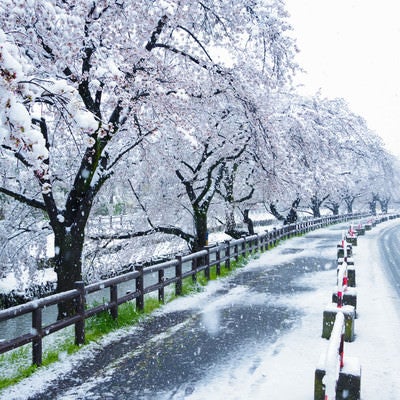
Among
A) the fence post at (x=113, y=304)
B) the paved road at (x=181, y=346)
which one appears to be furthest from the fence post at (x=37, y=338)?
the fence post at (x=113, y=304)

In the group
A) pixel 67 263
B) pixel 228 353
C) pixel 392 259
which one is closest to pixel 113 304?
pixel 67 263

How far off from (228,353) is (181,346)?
0.90 metres

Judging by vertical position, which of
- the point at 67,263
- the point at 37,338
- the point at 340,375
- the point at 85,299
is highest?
the point at 67,263

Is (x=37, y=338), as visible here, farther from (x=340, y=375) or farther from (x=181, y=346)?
(x=340, y=375)

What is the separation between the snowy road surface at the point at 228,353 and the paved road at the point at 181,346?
0.01 m

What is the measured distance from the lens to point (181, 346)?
805 centimetres

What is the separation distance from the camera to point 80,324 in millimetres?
8203

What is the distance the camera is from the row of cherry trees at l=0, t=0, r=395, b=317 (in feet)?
20.7

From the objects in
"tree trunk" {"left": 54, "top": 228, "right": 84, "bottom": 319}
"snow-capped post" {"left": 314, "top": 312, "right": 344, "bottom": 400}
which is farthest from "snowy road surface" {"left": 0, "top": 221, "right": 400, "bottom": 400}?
"tree trunk" {"left": 54, "top": 228, "right": 84, "bottom": 319}

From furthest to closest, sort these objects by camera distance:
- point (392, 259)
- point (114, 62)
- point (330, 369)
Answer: point (392, 259) → point (114, 62) → point (330, 369)

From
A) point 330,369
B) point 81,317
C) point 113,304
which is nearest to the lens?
point 330,369

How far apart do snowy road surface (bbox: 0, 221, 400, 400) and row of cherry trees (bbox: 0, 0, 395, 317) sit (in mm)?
2730

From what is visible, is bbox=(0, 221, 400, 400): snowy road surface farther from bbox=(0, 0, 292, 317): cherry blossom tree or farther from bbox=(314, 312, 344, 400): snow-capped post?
bbox=(0, 0, 292, 317): cherry blossom tree

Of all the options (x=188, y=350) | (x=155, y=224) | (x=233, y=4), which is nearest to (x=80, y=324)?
(x=188, y=350)
